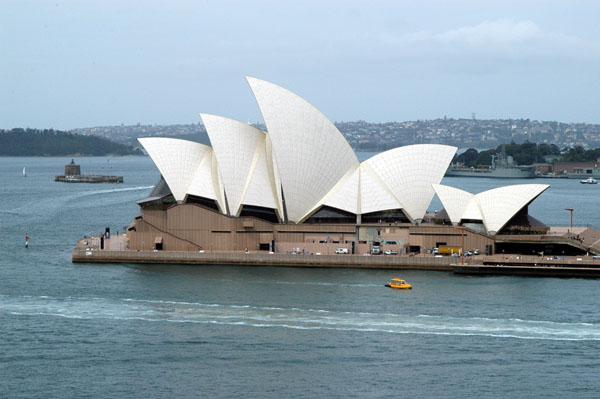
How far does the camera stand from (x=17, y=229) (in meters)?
67.9

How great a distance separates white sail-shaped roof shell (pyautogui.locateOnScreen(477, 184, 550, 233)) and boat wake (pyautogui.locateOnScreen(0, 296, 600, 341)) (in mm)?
15963

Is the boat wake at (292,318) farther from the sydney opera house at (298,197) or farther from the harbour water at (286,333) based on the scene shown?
the sydney opera house at (298,197)

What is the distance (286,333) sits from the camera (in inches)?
1390

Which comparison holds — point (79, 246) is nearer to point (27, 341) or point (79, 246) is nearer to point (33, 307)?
point (33, 307)

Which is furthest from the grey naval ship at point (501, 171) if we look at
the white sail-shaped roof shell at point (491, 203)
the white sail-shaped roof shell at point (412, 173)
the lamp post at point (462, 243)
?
the lamp post at point (462, 243)

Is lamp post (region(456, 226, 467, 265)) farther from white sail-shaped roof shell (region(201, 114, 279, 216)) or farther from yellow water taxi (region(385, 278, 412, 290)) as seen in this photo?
white sail-shaped roof shell (region(201, 114, 279, 216))

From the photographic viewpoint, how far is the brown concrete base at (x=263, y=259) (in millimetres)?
50688

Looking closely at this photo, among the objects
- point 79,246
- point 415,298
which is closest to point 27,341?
point 415,298

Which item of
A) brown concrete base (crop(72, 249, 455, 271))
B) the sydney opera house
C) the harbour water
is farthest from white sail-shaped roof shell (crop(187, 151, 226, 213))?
the harbour water

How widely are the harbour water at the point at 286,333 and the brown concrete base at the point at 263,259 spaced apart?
1.05 metres

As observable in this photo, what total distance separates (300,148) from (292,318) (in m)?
18.4

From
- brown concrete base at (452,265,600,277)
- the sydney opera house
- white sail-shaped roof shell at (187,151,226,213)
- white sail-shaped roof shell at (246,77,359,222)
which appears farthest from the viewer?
white sail-shaped roof shell at (246,77,359,222)

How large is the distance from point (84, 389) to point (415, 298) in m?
17.3

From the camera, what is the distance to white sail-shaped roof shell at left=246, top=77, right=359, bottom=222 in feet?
178
